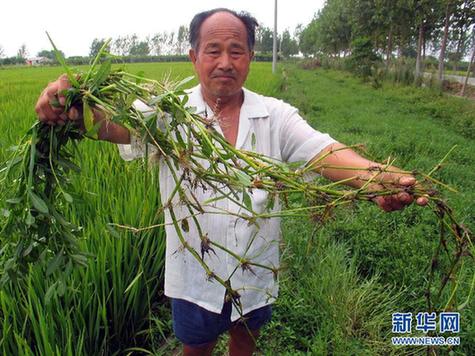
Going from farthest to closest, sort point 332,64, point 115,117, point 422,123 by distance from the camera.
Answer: point 332,64
point 422,123
point 115,117

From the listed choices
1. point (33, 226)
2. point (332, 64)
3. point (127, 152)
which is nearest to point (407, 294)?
point (127, 152)

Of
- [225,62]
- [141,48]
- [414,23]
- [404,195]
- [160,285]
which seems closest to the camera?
[404,195]

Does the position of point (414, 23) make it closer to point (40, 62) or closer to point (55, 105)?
point (55, 105)

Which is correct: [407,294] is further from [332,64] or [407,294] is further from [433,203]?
[332,64]

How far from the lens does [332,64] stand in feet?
87.2

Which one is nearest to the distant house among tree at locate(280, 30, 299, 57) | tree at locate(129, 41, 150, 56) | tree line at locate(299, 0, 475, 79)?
tree at locate(129, 41, 150, 56)

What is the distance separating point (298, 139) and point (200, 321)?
2.24 ft

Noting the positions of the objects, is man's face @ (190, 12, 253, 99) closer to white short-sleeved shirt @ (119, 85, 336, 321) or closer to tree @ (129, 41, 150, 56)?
white short-sleeved shirt @ (119, 85, 336, 321)

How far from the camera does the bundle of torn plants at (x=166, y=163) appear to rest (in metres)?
0.79

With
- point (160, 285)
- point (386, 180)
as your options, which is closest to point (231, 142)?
point (386, 180)

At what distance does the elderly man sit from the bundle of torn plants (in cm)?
17

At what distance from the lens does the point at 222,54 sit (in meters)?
1.13

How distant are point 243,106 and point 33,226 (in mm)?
678

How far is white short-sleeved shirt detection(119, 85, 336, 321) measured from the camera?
1176 mm
